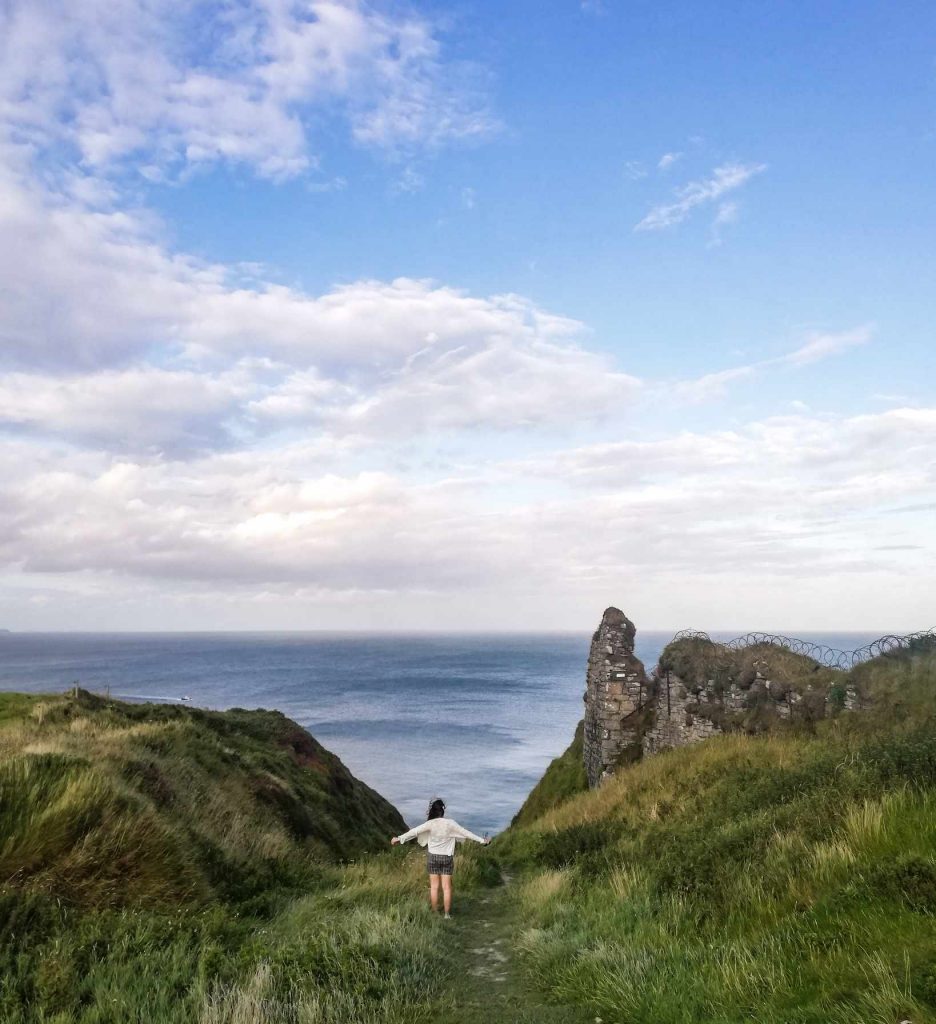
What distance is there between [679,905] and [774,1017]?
332cm

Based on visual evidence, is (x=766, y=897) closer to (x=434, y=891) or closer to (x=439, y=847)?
(x=439, y=847)

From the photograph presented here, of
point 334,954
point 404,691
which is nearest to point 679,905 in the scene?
point 334,954

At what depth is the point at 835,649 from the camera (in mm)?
19234

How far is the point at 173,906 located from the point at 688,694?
57.2 feet

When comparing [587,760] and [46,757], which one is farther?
[587,760]

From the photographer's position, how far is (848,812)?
806 centimetres

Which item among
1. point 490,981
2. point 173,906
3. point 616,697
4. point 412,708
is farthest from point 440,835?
point 412,708

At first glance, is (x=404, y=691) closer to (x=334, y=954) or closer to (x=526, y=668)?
(x=526, y=668)

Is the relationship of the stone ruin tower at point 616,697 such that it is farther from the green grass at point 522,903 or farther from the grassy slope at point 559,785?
the green grass at point 522,903

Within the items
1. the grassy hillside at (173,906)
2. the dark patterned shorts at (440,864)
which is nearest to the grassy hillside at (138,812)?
the grassy hillside at (173,906)

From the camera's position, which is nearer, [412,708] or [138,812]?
[138,812]

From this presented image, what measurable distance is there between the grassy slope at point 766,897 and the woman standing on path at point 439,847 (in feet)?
4.08

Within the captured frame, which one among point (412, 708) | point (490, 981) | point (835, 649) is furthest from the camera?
point (412, 708)

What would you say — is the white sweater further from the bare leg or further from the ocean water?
the ocean water
